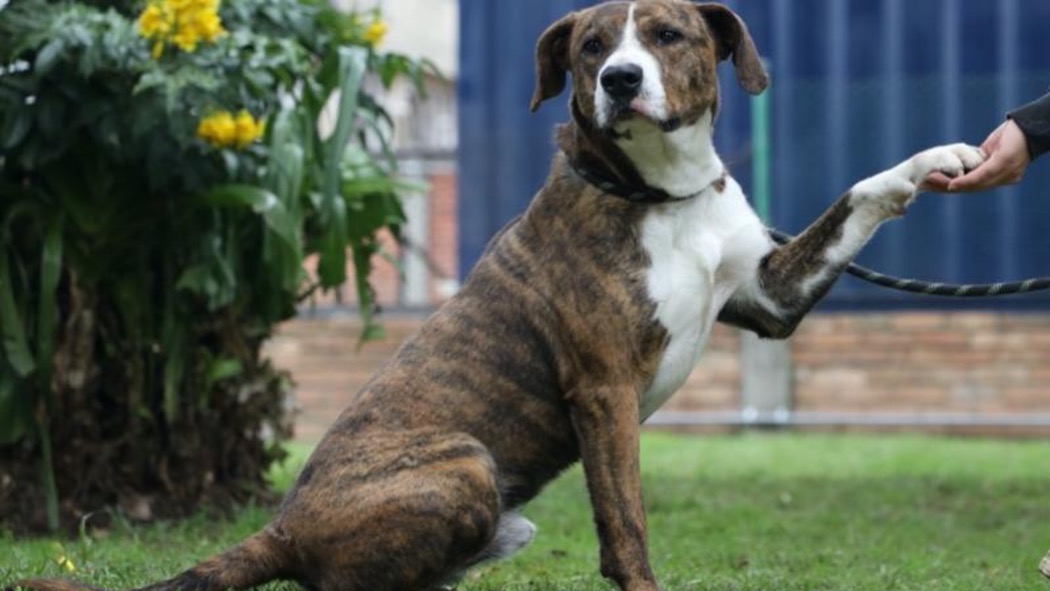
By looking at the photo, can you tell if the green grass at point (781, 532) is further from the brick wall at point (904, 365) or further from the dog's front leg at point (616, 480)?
the brick wall at point (904, 365)

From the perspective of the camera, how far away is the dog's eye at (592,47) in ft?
16.5

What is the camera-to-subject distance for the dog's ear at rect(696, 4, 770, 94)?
17.1 ft

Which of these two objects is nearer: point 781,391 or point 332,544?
point 332,544

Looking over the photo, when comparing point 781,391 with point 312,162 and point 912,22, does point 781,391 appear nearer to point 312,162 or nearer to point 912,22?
point 912,22

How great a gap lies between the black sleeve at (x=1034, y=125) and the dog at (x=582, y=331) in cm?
21

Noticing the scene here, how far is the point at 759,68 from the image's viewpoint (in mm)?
5234

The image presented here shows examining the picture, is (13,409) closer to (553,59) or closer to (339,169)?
(339,169)

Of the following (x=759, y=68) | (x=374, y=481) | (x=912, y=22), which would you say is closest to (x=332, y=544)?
(x=374, y=481)

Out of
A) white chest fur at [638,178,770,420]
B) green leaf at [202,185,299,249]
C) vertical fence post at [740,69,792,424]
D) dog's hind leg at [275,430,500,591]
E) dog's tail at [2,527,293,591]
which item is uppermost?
white chest fur at [638,178,770,420]

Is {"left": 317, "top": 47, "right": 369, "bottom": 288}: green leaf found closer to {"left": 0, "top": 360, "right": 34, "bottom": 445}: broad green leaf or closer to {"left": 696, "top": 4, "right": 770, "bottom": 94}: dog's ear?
{"left": 0, "top": 360, "right": 34, "bottom": 445}: broad green leaf

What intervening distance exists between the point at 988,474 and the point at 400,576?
596 centimetres

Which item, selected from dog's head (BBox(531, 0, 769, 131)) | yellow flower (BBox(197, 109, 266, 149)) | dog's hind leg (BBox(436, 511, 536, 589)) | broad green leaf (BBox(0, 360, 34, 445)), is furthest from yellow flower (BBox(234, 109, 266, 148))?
dog's hind leg (BBox(436, 511, 536, 589))

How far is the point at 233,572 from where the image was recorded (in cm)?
484

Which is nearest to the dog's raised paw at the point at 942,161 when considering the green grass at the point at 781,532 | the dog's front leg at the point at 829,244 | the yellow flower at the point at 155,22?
the dog's front leg at the point at 829,244
